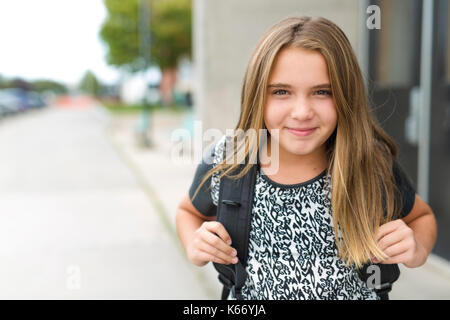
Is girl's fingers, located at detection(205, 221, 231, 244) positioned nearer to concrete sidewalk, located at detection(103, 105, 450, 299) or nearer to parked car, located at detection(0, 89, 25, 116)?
concrete sidewalk, located at detection(103, 105, 450, 299)

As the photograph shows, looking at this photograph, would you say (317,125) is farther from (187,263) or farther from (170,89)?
(170,89)

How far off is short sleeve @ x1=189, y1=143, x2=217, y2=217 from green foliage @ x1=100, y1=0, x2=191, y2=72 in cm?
3466

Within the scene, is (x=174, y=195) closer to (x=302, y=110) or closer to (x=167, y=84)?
(x=302, y=110)

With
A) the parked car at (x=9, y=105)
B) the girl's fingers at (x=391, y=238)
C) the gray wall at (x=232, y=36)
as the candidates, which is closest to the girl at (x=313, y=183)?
the girl's fingers at (x=391, y=238)

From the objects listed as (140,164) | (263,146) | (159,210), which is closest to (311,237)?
(263,146)

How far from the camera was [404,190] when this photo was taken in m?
1.41

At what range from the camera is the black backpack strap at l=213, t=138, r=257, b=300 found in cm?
139

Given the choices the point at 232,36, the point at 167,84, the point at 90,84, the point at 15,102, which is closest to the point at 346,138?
the point at 232,36

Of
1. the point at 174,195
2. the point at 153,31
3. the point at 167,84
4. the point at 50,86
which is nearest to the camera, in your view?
the point at 174,195

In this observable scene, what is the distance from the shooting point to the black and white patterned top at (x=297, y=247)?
1392 mm

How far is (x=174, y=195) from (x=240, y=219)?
5.70m

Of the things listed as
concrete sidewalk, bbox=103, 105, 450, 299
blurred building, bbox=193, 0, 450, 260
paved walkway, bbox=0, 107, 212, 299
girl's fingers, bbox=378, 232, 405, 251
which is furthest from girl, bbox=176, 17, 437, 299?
blurred building, bbox=193, 0, 450, 260

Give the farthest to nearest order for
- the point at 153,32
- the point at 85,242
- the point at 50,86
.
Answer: the point at 50,86, the point at 153,32, the point at 85,242

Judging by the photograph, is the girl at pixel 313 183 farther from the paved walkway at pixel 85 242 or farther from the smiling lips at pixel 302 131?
the paved walkway at pixel 85 242
